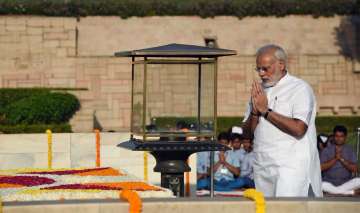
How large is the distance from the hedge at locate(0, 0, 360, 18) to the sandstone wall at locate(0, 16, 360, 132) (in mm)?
204

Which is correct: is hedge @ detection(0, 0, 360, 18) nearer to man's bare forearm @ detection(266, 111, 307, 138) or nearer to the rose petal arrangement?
the rose petal arrangement

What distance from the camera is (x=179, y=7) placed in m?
32.8

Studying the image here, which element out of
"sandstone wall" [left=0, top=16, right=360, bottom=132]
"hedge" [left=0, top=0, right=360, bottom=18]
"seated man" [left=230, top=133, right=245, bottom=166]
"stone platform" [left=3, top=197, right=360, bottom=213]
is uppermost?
"hedge" [left=0, top=0, right=360, bottom=18]

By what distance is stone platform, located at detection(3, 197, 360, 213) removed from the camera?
4.77 meters

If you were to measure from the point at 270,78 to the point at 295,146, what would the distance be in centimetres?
53

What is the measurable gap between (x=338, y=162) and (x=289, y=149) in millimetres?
8051

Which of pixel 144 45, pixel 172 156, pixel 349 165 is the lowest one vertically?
pixel 349 165

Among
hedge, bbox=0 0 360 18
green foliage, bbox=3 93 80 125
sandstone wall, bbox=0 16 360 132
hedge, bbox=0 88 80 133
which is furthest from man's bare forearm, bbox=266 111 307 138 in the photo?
hedge, bbox=0 0 360 18

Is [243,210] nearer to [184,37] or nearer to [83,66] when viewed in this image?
[83,66]

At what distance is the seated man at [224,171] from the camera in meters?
14.8

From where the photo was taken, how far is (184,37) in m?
32.8

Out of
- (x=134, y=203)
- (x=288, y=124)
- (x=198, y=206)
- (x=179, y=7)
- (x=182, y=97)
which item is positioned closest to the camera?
(x=134, y=203)

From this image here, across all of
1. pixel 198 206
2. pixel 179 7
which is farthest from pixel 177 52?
pixel 179 7

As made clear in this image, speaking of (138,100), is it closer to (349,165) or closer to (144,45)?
(349,165)
